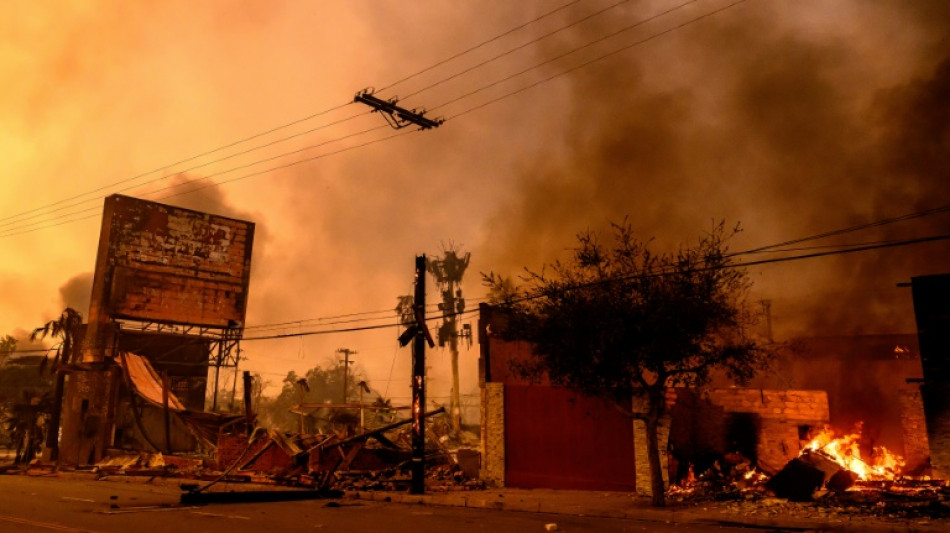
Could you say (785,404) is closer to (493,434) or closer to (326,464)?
(493,434)

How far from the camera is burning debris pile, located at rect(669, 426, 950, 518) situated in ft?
43.4

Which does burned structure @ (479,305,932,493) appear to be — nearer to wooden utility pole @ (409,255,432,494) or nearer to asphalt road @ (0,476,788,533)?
wooden utility pole @ (409,255,432,494)

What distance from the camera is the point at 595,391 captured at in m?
15.5

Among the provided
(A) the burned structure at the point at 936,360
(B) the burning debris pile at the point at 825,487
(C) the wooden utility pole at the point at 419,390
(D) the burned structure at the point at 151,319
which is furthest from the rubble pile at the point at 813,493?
(D) the burned structure at the point at 151,319

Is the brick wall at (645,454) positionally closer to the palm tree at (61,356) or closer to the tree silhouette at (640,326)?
the tree silhouette at (640,326)

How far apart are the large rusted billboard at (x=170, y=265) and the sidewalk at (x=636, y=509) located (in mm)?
22911

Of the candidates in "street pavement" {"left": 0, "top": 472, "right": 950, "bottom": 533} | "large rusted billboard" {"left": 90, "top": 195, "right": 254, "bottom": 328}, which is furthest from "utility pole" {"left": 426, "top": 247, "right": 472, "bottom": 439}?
"street pavement" {"left": 0, "top": 472, "right": 950, "bottom": 533}

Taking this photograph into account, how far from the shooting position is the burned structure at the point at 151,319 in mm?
31844

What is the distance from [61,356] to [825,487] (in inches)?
1415

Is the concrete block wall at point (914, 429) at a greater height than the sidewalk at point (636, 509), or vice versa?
the concrete block wall at point (914, 429)

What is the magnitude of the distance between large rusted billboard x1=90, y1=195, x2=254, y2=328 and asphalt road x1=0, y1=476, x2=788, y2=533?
20036 mm

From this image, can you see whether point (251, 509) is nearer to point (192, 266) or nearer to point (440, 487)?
point (440, 487)

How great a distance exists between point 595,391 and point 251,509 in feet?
26.6

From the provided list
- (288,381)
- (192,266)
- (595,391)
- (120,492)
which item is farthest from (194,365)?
(288,381)
